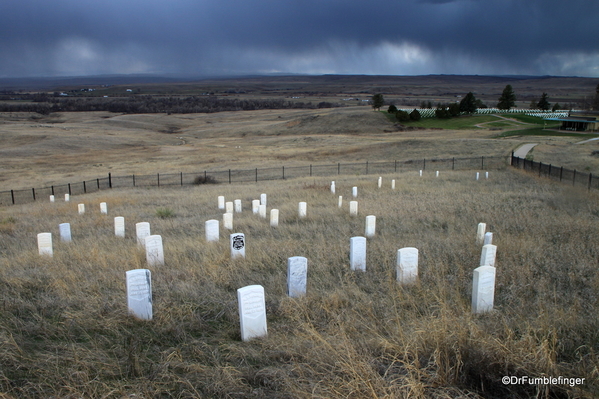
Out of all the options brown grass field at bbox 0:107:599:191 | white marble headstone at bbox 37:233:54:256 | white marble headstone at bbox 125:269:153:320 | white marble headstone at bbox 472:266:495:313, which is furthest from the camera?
brown grass field at bbox 0:107:599:191

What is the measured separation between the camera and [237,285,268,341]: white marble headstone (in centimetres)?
515

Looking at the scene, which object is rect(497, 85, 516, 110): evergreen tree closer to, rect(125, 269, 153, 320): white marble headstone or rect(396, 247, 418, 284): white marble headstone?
rect(396, 247, 418, 284): white marble headstone

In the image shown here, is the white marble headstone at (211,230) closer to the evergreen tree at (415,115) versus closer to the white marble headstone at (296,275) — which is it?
the white marble headstone at (296,275)

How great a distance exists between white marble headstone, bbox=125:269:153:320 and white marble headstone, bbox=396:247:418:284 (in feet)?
12.5

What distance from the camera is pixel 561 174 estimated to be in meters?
22.8

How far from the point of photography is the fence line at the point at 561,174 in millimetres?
20516

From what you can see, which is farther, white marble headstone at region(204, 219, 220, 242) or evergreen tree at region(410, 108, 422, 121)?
evergreen tree at region(410, 108, 422, 121)

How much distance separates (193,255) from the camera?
9328 mm

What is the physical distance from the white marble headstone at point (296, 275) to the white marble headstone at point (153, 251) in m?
3.35

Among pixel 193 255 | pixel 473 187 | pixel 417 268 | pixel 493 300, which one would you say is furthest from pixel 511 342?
pixel 473 187

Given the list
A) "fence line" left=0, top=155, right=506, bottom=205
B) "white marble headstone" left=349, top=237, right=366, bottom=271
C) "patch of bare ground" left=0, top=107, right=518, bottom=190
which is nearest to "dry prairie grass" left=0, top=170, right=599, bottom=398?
"white marble headstone" left=349, top=237, right=366, bottom=271

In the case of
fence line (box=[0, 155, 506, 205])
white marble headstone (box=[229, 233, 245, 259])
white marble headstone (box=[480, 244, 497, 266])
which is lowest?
fence line (box=[0, 155, 506, 205])

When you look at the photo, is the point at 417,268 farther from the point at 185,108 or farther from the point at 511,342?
the point at 185,108

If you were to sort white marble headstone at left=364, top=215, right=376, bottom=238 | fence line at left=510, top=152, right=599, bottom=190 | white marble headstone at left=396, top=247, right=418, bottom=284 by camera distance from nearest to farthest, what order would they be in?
white marble headstone at left=396, top=247, right=418, bottom=284 → white marble headstone at left=364, top=215, right=376, bottom=238 → fence line at left=510, top=152, right=599, bottom=190
